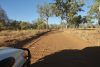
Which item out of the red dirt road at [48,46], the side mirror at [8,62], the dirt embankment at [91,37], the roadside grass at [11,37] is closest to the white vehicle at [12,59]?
the side mirror at [8,62]

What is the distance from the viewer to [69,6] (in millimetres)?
76562

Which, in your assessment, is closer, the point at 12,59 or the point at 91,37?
the point at 12,59

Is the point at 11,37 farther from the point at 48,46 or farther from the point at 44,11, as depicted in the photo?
the point at 44,11

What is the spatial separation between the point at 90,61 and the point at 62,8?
2697 inches

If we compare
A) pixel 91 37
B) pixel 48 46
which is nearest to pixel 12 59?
pixel 48 46

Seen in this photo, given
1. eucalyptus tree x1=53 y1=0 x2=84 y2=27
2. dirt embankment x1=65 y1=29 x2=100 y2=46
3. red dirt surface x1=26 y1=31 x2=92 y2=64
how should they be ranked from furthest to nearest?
eucalyptus tree x1=53 y1=0 x2=84 y2=27 < dirt embankment x1=65 y1=29 x2=100 y2=46 < red dirt surface x1=26 y1=31 x2=92 y2=64

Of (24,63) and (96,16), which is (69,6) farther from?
(24,63)

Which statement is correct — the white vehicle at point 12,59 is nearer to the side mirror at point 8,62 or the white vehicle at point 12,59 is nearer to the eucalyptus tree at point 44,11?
the side mirror at point 8,62

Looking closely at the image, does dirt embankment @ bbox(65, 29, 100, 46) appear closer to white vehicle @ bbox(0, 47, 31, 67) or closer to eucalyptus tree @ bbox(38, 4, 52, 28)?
white vehicle @ bbox(0, 47, 31, 67)

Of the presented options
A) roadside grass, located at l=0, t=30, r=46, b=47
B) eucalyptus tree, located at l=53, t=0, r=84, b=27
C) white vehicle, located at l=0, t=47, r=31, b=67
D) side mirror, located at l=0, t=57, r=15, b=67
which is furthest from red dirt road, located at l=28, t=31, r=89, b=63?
eucalyptus tree, located at l=53, t=0, r=84, b=27

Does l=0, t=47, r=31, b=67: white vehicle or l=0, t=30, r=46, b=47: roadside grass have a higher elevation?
l=0, t=47, r=31, b=67: white vehicle

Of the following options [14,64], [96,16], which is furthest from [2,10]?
[14,64]

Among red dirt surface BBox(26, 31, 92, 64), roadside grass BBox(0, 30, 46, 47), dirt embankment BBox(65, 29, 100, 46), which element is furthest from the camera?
dirt embankment BBox(65, 29, 100, 46)

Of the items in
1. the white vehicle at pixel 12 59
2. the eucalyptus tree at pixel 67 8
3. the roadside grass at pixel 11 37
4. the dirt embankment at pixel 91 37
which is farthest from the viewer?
the eucalyptus tree at pixel 67 8
